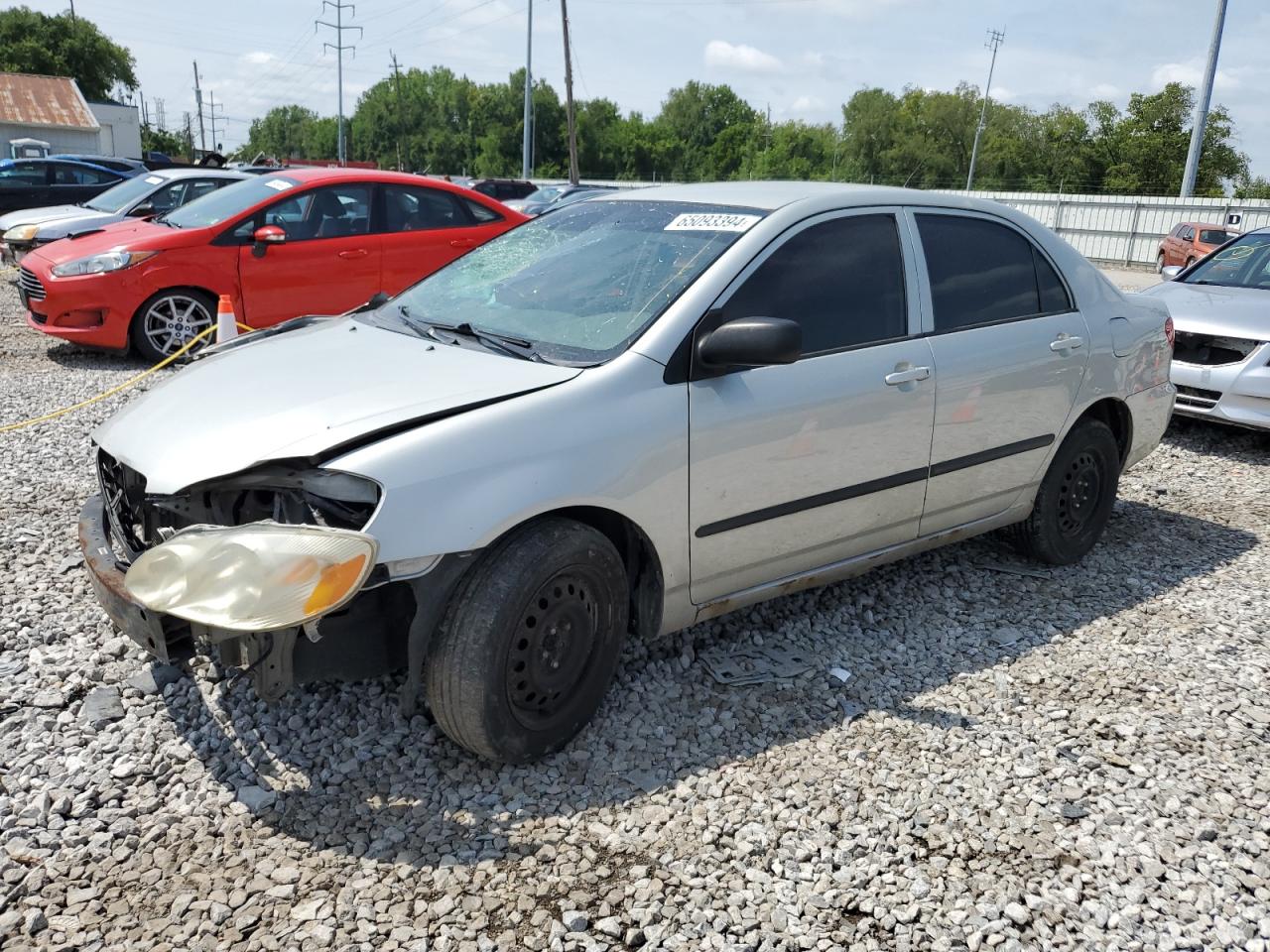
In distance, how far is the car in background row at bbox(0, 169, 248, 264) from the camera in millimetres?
11586

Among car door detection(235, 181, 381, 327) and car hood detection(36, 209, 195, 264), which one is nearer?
car hood detection(36, 209, 195, 264)

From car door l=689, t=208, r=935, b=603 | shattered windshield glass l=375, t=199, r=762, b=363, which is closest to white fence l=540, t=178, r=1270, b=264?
shattered windshield glass l=375, t=199, r=762, b=363

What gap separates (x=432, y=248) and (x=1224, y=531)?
6.77 metres

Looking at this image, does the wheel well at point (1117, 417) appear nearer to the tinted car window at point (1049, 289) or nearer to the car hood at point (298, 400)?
the tinted car window at point (1049, 289)

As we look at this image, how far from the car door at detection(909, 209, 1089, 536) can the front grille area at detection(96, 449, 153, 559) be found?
284 centimetres

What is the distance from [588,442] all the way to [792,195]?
1.48 metres

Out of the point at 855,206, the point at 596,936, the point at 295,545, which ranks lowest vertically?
the point at 596,936

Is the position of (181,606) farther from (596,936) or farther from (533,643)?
(596,936)

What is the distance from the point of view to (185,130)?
116 metres

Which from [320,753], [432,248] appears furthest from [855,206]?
[432,248]

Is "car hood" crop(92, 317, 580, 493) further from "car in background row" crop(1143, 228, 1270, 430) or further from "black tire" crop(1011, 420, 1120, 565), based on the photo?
"car in background row" crop(1143, 228, 1270, 430)

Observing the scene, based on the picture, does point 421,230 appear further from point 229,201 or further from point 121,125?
point 121,125

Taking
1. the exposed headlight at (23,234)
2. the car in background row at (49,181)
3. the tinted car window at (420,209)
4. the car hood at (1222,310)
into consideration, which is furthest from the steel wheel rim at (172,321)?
the car in background row at (49,181)

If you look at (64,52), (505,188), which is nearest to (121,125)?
(64,52)
